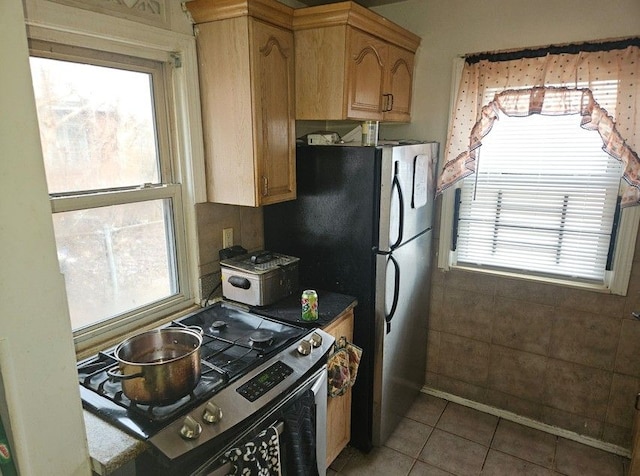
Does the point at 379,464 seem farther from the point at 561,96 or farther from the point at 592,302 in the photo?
the point at 561,96

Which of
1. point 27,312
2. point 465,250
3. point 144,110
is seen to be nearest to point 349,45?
point 144,110

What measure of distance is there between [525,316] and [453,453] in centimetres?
88

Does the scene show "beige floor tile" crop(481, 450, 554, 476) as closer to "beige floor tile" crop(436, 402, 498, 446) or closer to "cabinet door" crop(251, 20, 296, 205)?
"beige floor tile" crop(436, 402, 498, 446)

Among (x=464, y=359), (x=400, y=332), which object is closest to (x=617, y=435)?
(x=464, y=359)

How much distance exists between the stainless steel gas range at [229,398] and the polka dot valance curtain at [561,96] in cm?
143

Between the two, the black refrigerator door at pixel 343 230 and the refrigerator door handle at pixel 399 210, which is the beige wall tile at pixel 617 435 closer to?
the black refrigerator door at pixel 343 230

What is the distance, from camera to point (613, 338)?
2221 millimetres

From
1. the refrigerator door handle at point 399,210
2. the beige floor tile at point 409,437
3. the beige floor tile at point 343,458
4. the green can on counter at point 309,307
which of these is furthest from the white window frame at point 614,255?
the beige floor tile at point 343,458

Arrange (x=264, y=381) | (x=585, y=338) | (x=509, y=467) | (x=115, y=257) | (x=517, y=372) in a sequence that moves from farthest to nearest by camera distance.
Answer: (x=517, y=372) → (x=585, y=338) → (x=509, y=467) → (x=115, y=257) → (x=264, y=381)

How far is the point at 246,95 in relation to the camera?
5.73 ft

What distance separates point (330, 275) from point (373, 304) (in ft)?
0.90

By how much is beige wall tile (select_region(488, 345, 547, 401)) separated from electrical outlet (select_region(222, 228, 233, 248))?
1715 mm

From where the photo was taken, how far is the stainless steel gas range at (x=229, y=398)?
3.78 ft

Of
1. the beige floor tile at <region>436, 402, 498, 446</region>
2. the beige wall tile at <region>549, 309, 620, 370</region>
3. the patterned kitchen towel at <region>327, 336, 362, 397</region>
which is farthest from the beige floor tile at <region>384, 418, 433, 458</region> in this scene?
the beige wall tile at <region>549, 309, 620, 370</region>
